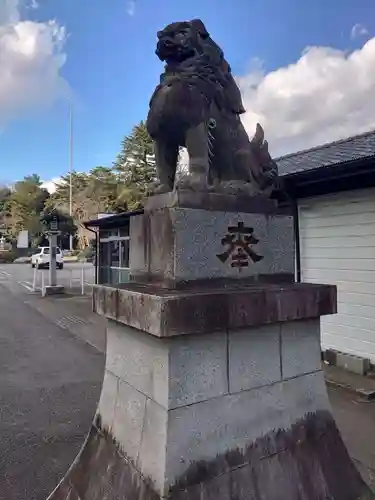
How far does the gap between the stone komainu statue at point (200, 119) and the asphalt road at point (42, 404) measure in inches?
93.3

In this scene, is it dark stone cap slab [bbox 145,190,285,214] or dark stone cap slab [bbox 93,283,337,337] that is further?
dark stone cap slab [bbox 145,190,285,214]

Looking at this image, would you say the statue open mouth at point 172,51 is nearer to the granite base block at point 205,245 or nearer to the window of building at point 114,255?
the granite base block at point 205,245

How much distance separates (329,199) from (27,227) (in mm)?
42786

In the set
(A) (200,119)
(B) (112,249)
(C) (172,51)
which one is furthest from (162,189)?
(B) (112,249)

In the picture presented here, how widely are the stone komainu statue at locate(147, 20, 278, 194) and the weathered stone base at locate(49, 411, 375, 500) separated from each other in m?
1.46

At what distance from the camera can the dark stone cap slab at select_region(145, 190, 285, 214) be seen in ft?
6.79

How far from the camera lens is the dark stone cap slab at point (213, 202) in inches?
81.4

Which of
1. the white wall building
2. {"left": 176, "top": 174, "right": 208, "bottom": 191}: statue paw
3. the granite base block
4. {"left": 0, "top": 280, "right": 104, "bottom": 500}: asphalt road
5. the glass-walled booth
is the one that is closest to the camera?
the granite base block

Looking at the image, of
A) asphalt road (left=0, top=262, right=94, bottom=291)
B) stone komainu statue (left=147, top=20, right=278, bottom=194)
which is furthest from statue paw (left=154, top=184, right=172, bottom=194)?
asphalt road (left=0, top=262, right=94, bottom=291)

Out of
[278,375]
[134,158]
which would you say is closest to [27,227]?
[134,158]

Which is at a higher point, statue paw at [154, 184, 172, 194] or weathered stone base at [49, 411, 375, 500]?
statue paw at [154, 184, 172, 194]

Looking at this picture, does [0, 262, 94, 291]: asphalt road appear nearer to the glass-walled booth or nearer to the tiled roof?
the glass-walled booth

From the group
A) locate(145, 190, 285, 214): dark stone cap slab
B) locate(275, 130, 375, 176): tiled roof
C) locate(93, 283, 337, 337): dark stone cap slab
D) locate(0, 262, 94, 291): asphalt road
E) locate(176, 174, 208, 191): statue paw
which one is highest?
locate(275, 130, 375, 176): tiled roof

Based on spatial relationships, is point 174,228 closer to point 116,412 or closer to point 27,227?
point 116,412
